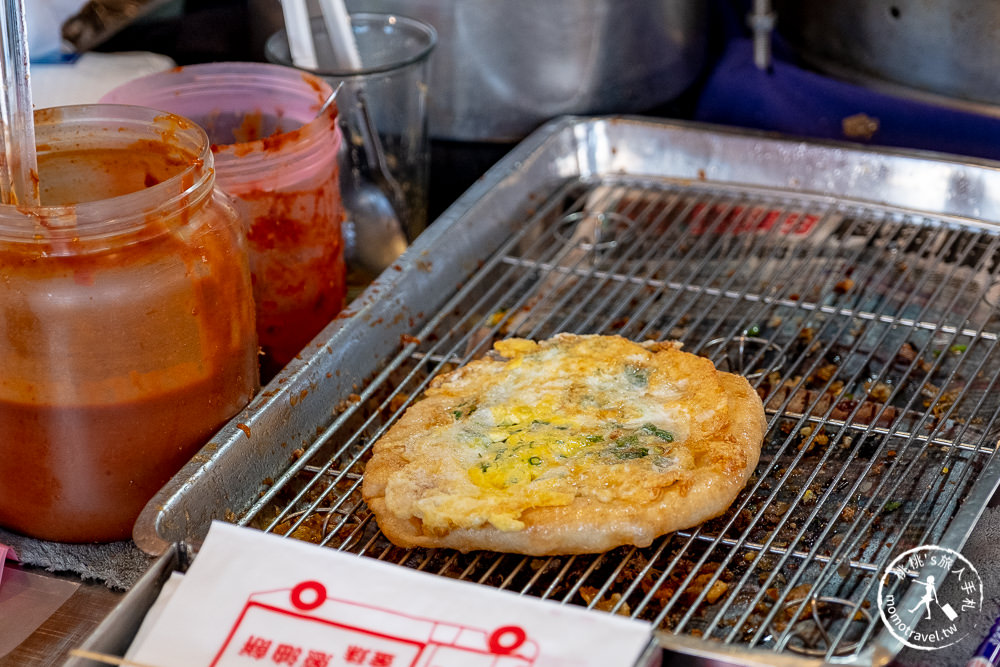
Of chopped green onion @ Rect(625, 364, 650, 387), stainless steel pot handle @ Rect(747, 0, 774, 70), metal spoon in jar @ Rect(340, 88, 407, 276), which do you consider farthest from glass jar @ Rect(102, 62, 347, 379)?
stainless steel pot handle @ Rect(747, 0, 774, 70)

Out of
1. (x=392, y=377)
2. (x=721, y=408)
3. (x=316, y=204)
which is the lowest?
(x=392, y=377)

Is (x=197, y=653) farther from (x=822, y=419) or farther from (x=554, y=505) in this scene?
(x=822, y=419)

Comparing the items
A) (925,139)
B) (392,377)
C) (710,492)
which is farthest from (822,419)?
(925,139)

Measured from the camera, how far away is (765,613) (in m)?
1.33

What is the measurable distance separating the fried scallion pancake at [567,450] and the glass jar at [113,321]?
286 mm

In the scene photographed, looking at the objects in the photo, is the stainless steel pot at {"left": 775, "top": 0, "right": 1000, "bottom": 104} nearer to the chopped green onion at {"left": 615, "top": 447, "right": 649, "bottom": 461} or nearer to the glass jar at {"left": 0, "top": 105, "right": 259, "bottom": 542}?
the chopped green onion at {"left": 615, "top": 447, "right": 649, "bottom": 461}

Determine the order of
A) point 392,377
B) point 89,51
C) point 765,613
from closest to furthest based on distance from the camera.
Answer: point 765,613 < point 392,377 < point 89,51

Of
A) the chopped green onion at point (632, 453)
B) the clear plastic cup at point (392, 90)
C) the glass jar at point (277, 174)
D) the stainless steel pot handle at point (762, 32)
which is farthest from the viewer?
the stainless steel pot handle at point (762, 32)

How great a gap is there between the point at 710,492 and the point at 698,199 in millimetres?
1061

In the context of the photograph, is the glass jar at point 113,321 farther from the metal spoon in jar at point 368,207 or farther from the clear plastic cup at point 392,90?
the metal spoon in jar at point 368,207

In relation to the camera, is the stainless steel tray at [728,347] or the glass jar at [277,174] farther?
the glass jar at [277,174]

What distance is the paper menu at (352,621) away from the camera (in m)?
1.11

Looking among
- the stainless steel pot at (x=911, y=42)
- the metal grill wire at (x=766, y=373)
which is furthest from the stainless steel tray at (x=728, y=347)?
the stainless steel pot at (x=911, y=42)

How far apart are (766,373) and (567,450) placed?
0.44 metres
